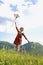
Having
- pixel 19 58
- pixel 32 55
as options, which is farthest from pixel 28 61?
pixel 32 55

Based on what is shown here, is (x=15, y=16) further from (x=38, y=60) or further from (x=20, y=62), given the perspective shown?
(x=20, y=62)

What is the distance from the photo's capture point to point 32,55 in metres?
13.1

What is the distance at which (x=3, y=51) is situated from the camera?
427 inches

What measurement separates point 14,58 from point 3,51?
21.2 inches

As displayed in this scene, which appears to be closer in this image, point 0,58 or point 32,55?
point 0,58

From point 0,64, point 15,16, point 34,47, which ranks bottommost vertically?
point 0,64

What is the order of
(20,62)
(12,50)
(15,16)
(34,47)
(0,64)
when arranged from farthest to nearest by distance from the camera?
(15,16) < (12,50) < (34,47) < (20,62) < (0,64)

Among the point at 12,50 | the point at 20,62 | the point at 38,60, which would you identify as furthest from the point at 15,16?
the point at 20,62

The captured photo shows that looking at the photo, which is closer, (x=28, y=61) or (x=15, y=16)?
(x=28, y=61)

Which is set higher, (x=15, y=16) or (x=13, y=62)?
(x=15, y=16)

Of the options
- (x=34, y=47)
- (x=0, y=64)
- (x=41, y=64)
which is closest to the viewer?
(x=0, y=64)

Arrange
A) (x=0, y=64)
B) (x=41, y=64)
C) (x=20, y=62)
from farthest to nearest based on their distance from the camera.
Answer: (x=41, y=64) < (x=20, y=62) < (x=0, y=64)

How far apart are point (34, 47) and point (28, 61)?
5.09 feet

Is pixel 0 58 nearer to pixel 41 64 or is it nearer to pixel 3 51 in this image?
pixel 3 51
